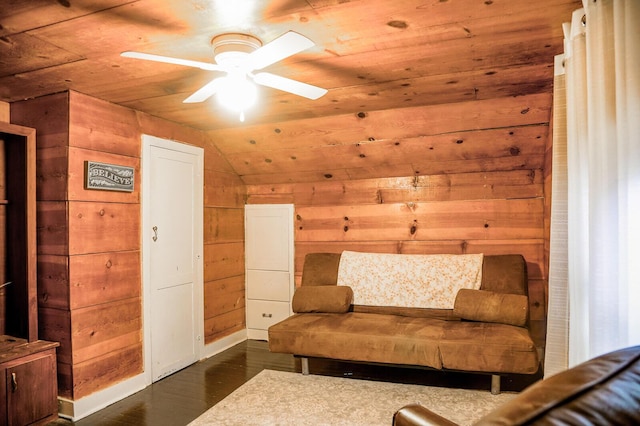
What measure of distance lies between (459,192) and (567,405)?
11.5 ft

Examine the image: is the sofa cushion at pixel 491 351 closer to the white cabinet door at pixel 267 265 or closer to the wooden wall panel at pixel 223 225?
the white cabinet door at pixel 267 265

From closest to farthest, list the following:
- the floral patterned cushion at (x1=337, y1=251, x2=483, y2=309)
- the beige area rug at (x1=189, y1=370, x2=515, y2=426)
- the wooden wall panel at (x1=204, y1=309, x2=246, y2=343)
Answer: the beige area rug at (x1=189, y1=370, x2=515, y2=426), the floral patterned cushion at (x1=337, y1=251, x2=483, y2=309), the wooden wall panel at (x1=204, y1=309, x2=246, y2=343)

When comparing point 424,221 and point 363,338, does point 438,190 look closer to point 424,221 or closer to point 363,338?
point 424,221

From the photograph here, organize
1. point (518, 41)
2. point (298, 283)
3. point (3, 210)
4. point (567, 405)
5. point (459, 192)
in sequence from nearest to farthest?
point (567, 405) < point (518, 41) < point (3, 210) < point (459, 192) < point (298, 283)

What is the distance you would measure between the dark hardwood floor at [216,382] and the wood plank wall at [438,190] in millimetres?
879

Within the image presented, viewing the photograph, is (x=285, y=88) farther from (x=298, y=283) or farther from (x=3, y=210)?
(x=298, y=283)

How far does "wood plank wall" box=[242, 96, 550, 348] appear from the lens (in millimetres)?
3526

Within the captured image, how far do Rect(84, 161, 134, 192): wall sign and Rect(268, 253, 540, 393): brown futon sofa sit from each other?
1.63m

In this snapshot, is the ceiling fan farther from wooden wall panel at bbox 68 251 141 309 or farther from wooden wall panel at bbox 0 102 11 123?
wooden wall panel at bbox 0 102 11 123

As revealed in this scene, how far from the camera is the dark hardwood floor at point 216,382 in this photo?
287cm

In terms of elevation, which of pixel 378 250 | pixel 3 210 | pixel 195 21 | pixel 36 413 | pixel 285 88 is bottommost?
pixel 36 413

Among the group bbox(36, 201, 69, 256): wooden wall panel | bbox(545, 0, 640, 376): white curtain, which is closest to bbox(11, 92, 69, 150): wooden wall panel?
bbox(36, 201, 69, 256): wooden wall panel

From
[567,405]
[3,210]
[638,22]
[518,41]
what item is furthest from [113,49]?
[567,405]

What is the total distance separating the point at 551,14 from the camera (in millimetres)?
1896
